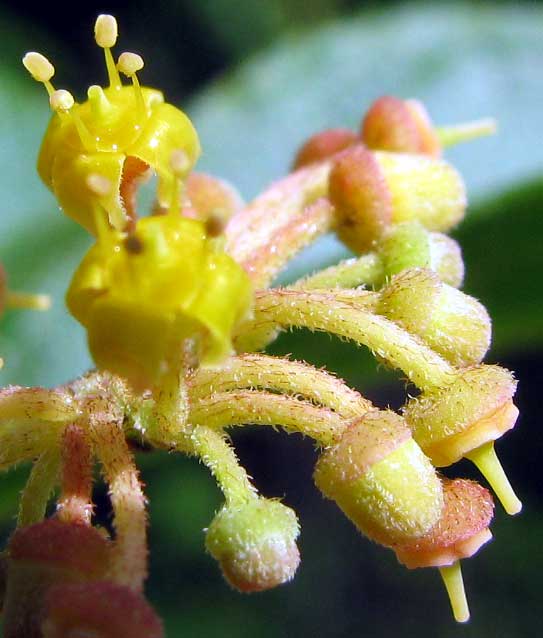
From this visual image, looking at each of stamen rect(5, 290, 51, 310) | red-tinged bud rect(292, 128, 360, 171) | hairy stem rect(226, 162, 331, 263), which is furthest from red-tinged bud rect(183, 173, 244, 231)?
stamen rect(5, 290, 51, 310)

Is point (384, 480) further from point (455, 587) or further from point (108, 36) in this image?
point (108, 36)

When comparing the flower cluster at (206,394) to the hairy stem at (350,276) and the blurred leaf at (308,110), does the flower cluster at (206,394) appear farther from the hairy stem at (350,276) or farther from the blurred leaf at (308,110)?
the blurred leaf at (308,110)

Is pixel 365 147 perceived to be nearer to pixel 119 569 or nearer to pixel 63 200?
pixel 63 200

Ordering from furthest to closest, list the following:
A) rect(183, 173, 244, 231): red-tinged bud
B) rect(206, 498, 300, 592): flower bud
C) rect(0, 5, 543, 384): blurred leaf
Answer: rect(0, 5, 543, 384): blurred leaf
rect(183, 173, 244, 231): red-tinged bud
rect(206, 498, 300, 592): flower bud

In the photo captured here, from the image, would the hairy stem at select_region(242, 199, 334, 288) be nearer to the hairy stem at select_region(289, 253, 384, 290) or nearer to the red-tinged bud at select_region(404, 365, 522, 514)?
the hairy stem at select_region(289, 253, 384, 290)

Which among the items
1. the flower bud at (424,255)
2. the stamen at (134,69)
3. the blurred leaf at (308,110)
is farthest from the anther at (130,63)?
the blurred leaf at (308,110)

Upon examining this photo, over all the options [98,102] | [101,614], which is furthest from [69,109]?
[101,614]

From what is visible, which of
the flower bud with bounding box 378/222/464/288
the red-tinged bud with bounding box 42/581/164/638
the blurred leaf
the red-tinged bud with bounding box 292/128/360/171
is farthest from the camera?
the blurred leaf

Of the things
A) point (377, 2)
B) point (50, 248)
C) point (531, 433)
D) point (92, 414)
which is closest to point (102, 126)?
point (92, 414)
